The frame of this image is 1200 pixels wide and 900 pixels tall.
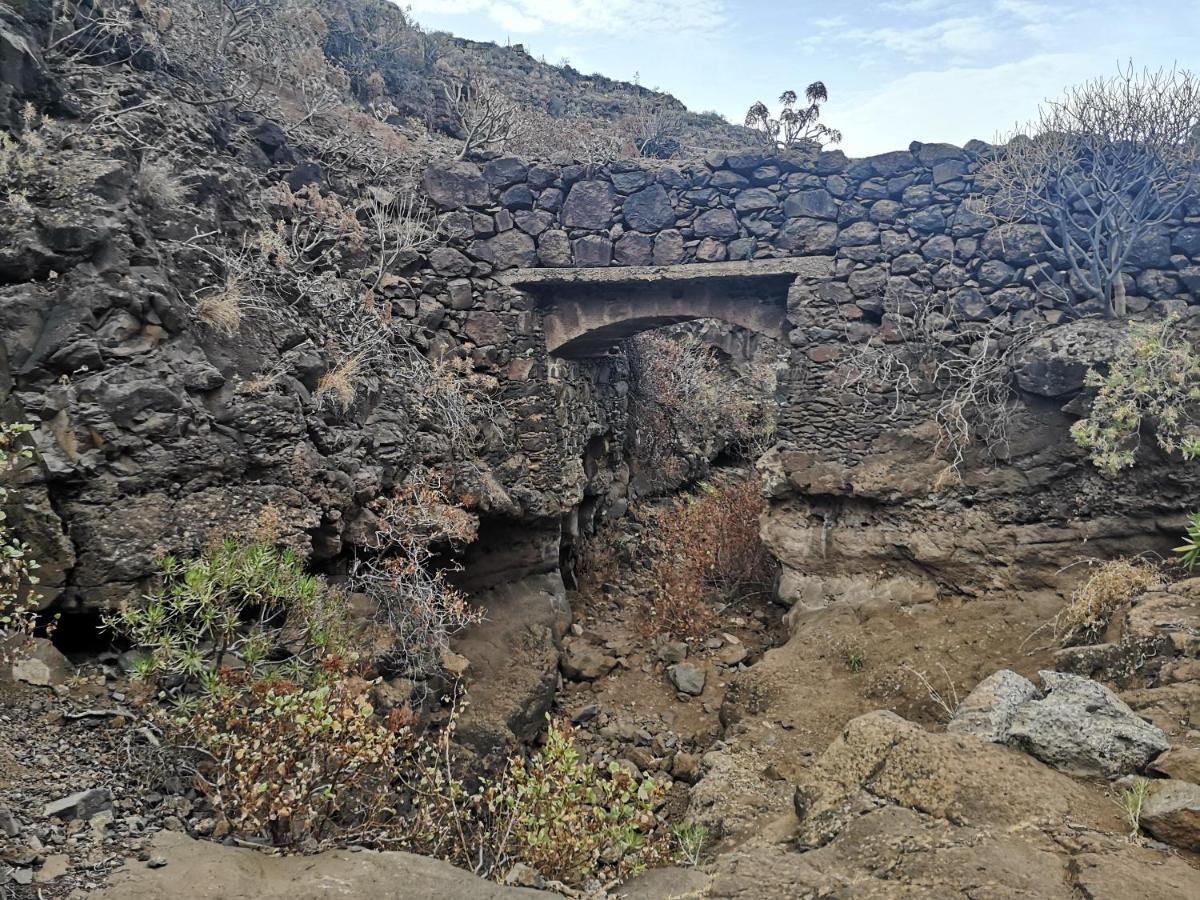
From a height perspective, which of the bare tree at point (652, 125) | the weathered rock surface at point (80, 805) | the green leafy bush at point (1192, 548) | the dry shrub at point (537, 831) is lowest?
the dry shrub at point (537, 831)

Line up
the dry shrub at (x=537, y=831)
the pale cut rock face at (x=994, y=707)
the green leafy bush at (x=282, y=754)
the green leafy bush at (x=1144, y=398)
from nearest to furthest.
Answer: the green leafy bush at (x=282, y=754) → the dry shrub at (x=537, y=831) → the pale cut rock face at (x=994, y=707) → the green leafy bush at (x=1144, y=398)

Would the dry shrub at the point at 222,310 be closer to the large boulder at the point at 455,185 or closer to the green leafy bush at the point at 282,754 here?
the green leafy bush at the point at 282,754

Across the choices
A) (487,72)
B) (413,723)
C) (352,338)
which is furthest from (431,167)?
(487,72)

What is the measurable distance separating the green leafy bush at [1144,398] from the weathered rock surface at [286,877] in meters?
5.09

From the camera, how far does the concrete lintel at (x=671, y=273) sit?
6344mm

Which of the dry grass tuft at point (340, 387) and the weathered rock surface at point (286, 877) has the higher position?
the dry grass tuft at point (340, 387)

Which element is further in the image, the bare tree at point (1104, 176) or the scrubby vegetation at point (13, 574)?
the bare tree at point (1104, 176)

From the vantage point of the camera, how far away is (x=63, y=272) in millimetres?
3760

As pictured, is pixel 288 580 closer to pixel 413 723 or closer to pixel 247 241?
pixel 413 723

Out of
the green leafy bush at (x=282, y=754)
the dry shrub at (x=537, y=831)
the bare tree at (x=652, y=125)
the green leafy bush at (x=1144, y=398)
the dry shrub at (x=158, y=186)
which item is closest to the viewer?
the green leafy bush at (x=282, y=754)

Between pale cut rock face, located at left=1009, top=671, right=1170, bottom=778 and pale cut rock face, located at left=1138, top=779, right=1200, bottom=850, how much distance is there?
306 millimetres

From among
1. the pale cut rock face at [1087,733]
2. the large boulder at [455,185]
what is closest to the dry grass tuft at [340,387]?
the large boulder at [455,185]

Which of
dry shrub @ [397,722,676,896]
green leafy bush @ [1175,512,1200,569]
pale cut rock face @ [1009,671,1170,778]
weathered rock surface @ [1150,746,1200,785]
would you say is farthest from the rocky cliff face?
weathered rock surface @ [1150,746,1200,785]

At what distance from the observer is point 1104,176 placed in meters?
5.79
